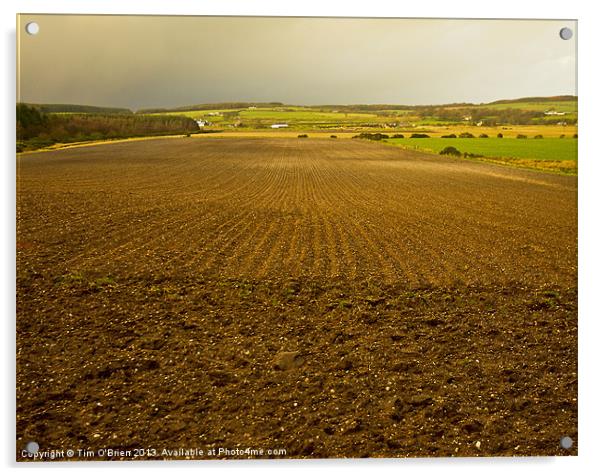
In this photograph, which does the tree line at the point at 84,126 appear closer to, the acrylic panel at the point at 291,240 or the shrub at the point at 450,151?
the acrylic panel at the point at 291,240

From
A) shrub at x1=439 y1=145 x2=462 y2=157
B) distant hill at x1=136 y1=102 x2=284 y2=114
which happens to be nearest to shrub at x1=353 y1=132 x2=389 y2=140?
shrub at x1=439 y1=145 x2=462 y2=157

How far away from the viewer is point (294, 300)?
327 centimetres

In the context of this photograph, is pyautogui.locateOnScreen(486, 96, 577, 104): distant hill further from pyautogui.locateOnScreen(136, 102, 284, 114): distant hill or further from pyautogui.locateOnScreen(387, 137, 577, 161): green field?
pyautogui.locateOnScreen(136, 102, 284, 114): distant hill

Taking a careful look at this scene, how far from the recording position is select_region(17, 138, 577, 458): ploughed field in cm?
292

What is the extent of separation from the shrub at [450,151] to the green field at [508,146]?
24mm

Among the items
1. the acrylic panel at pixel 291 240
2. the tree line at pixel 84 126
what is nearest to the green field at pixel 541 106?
the acrylic panel at pixel 291 240

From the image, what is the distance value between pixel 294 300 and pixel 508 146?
87.8 inches

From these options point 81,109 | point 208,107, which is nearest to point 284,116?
point 208,107

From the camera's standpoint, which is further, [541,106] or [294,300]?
[541,106]

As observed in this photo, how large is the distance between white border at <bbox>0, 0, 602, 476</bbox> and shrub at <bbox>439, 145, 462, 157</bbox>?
91 centimetres
